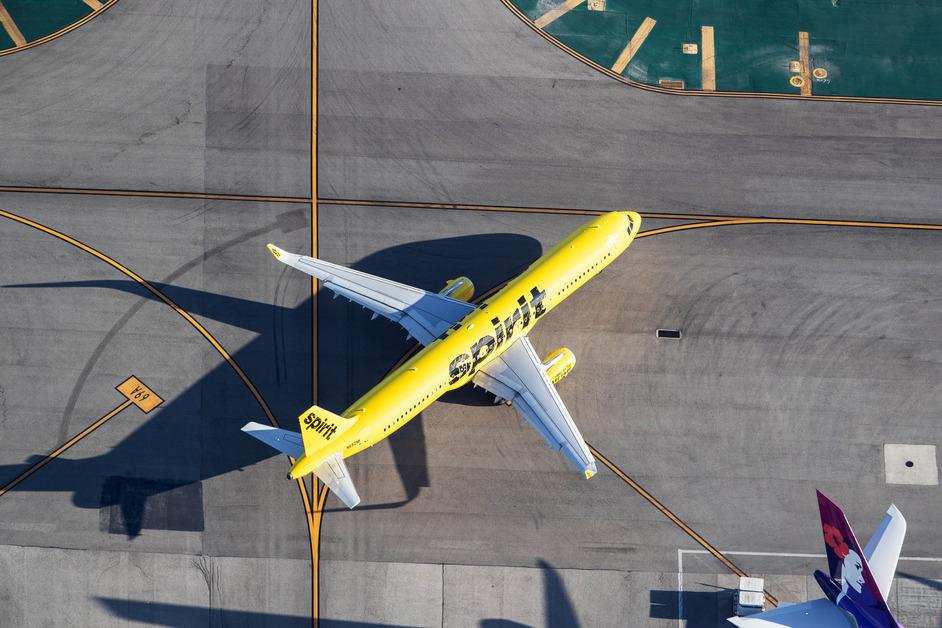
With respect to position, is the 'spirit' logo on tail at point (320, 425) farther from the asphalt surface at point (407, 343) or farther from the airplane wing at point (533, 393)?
the airplane wing at point (533, 393)

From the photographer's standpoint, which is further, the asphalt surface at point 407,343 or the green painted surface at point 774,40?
the green painted surface at point 774,40

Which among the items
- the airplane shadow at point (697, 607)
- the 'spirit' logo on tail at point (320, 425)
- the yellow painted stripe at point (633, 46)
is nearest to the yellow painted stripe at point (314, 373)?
the 'spirit' logo on tail at point (320, 425)

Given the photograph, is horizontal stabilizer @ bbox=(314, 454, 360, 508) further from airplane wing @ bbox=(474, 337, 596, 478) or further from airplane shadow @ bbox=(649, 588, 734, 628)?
airplane shadow @ bbox=(649, 588, 734, 628)

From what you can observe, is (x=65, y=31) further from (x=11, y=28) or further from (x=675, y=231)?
(x=675, y=231)

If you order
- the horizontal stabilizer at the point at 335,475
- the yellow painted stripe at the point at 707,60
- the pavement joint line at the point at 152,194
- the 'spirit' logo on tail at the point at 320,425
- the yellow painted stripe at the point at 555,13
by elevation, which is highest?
the yellow painted stripe at the point at 555,13

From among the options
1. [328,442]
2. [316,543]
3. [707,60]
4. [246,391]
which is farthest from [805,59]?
[316,543]

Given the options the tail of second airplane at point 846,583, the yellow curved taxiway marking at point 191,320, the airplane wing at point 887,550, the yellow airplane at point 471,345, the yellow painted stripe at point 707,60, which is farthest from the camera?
the yellow painted stripe at point 707,60

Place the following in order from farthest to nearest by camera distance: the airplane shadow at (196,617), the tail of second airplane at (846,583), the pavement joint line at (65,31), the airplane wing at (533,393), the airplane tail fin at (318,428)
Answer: the pavement joint line at (65,31), the airplane shadow at (196,617), the airplane wing at (533,393), the airplane tail fin at (318,428), the tail of second airplane at (846,583)
